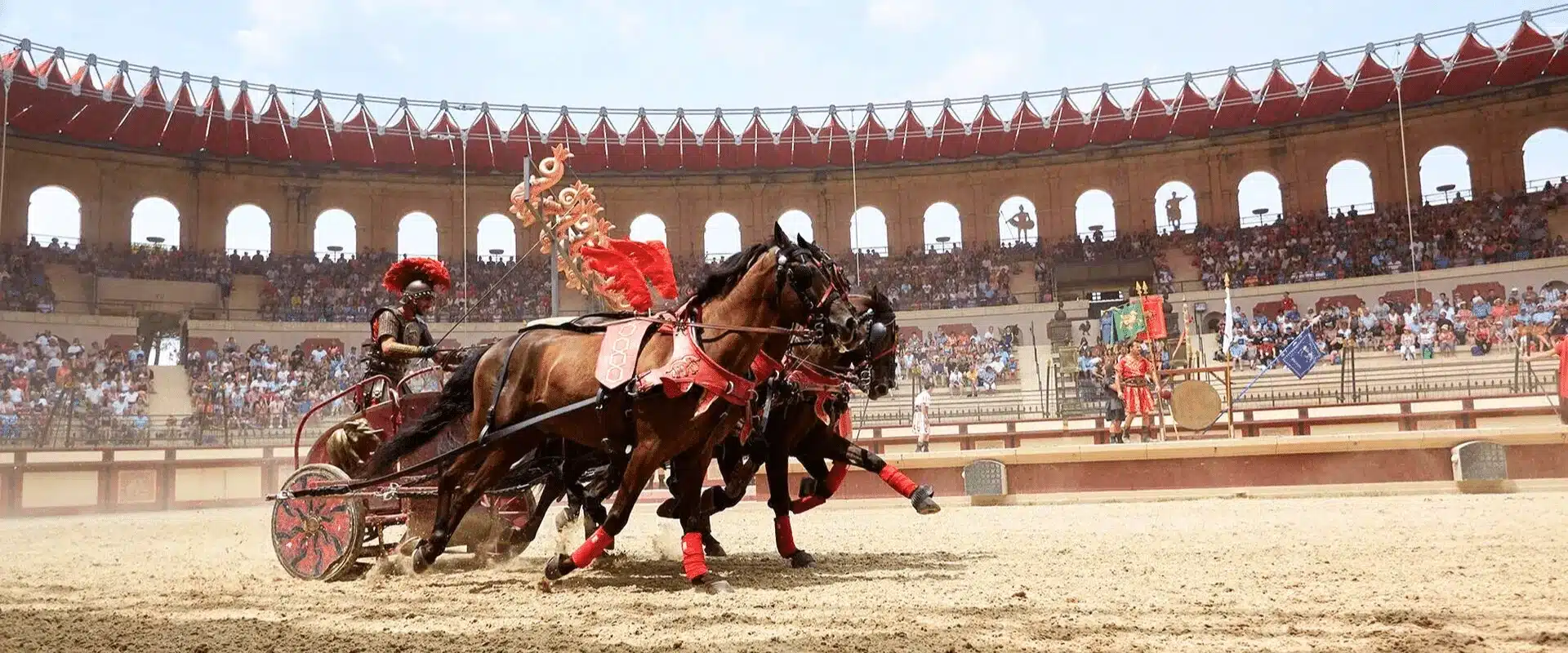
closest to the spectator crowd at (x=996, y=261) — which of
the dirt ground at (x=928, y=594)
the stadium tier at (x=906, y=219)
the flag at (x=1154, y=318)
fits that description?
the stadium tier at (x=906, y=219)

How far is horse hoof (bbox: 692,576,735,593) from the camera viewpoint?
5.69 meters

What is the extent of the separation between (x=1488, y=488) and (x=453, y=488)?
33.2ft

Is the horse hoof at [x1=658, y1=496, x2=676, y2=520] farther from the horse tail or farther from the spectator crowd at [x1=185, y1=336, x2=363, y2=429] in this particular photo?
the spectator crowd at [x1=185, y1=336, x2=363, y2=429]

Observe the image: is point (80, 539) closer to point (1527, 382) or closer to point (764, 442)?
point (764, 442)

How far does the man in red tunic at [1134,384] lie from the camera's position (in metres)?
15.1

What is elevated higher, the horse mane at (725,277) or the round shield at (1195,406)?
the horse mane at (725,277)

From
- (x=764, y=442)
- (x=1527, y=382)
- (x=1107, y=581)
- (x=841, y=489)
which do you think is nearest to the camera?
(x=1107, y=581)

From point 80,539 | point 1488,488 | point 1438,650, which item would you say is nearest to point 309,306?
point 80,539

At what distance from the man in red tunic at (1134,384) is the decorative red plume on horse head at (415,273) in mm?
10541

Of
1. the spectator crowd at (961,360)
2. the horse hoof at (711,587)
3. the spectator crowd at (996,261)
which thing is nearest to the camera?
the horse hoof at (711,587)

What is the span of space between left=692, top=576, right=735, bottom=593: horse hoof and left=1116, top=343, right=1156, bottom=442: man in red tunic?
10354 mm

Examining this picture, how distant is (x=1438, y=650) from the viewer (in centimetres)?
377

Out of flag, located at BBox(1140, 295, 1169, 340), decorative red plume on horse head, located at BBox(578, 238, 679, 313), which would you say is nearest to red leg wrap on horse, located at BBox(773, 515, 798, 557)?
decorative red plume on horse head, located at BBox(578, 238, 679, 313)

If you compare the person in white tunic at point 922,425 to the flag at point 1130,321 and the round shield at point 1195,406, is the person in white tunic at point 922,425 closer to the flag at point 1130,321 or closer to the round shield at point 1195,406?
the flag at point 1130,321
